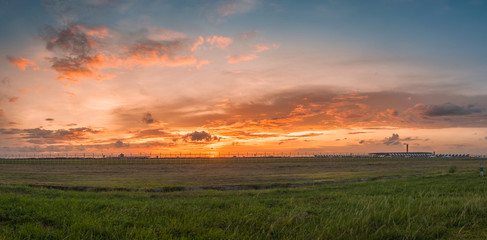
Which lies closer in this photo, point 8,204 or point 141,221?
point 141,221

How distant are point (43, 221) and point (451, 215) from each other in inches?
470

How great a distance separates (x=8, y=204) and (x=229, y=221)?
834 cm

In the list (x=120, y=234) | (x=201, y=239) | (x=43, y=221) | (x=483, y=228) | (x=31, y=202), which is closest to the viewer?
(x=201, y=239)

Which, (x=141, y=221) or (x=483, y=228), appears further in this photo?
(x=141, y=221)

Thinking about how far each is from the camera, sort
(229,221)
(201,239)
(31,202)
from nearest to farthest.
A: 1. (201,239)
2. (229,221)
3. (31,202)

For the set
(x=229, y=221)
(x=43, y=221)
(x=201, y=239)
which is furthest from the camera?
(x=43, y=221)

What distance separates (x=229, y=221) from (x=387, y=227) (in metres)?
3.98

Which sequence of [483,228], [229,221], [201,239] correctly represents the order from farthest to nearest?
[229,221] < [483,228] < [201,239]

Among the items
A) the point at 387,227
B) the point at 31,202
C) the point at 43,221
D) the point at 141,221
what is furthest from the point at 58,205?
the point at 387,227

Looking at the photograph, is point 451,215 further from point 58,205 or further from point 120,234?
point 58,205

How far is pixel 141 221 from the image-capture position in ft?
26.6

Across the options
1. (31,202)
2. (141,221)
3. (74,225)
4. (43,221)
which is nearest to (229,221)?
(141,221)

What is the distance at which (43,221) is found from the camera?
8.55 meters

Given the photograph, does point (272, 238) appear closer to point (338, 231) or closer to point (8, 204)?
point (338, 231)
